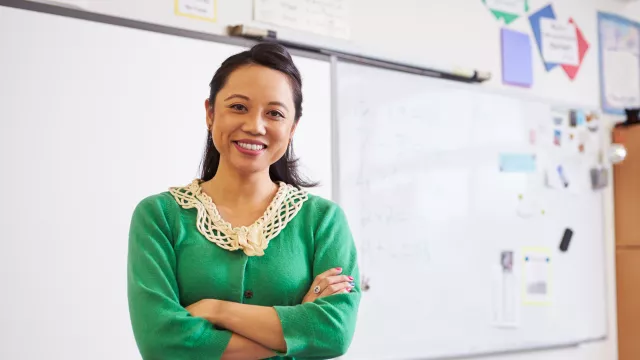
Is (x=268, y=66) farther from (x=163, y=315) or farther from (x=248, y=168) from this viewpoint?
(x=163, y=315)

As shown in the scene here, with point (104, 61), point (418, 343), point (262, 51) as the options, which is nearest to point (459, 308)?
point (418, 343)

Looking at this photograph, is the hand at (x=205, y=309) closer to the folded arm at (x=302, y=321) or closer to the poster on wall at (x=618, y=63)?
the folded arm at (x=302, y=321)

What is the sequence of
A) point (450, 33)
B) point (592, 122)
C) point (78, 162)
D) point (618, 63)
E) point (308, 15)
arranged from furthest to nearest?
point (618, 63), point (592, 122), point (450, 33), point (308, 15), point (78, 162)

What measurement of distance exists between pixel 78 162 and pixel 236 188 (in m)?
0.82

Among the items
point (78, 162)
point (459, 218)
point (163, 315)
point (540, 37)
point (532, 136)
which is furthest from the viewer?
point (540, 37)

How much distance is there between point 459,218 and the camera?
2590mm

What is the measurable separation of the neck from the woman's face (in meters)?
0.02

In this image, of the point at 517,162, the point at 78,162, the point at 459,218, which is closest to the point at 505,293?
the point at 459,218

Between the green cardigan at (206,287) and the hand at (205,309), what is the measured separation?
10 mm

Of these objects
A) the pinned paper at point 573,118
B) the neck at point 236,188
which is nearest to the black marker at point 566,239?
the pinned paper at point 573,118

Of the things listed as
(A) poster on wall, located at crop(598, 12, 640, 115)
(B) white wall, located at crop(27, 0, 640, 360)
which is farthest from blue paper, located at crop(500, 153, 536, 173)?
(A) poster on wall, located at crop(598, 12, 640, 115)

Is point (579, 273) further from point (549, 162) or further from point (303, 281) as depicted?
point (303, 281)

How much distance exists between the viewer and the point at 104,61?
1788mm

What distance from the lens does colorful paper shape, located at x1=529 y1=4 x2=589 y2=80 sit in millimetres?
3004
